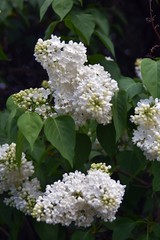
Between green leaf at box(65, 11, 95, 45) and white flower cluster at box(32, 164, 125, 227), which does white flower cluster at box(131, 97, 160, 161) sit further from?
green leaf at box(65, 11, 95, 45)

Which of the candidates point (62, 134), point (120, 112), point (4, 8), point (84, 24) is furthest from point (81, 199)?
point (4, 8)

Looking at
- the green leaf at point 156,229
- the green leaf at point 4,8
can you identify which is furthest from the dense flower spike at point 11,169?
the green leaf at point 4,8

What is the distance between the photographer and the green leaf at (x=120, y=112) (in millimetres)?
2213

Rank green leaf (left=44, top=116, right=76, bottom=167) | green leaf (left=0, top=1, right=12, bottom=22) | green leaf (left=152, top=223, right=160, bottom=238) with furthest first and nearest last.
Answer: green leaf (left=0, top=1, right=12, bottom=22), green leaf (left=152, top=223, right=160, bottom=238), green leaf (left=44, top=116, right=76, bottom=167)

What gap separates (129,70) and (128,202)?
10.7 feet

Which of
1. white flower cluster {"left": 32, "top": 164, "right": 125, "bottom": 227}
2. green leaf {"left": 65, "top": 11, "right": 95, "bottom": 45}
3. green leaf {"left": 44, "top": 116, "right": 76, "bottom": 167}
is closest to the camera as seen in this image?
white flower cluster {"left": 32, "top": 164, "right": 125, "bottom": 227}

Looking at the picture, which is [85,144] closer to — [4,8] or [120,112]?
[120,112]

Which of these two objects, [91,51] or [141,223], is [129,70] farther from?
[141,223]

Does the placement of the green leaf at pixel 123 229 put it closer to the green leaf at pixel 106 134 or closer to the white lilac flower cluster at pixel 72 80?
the green leaf at pixel 106 134

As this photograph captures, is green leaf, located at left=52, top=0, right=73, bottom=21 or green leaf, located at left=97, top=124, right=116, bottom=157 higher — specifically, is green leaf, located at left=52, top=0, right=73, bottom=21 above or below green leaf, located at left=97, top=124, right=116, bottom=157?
above

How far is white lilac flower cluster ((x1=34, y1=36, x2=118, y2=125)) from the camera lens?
2.15 meters

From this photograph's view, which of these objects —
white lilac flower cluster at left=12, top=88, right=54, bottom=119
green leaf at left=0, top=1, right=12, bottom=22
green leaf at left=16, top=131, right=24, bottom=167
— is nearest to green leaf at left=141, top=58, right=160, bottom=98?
white lilac flower cluster at left=12, top=88, right=54, bottom=119

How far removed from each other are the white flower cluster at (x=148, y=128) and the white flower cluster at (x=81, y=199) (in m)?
0.14

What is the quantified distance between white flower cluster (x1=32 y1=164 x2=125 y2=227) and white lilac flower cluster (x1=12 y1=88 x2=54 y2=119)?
10.1 inches
